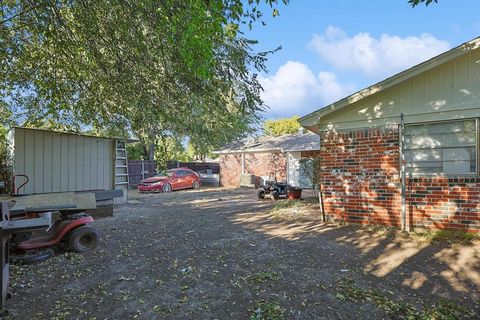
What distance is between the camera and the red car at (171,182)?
700 inches

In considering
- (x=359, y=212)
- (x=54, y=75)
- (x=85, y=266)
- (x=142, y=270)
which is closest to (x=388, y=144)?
(x=359, y=212)

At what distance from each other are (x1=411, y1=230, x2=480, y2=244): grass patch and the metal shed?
9.31 m

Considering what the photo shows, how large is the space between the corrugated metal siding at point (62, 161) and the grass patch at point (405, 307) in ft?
29.0

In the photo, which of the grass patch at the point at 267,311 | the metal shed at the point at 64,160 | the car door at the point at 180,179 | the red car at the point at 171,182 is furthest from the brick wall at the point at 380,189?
the car door at the point at 180,179

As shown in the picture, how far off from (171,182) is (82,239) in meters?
12.7

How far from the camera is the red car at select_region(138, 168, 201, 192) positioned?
17.8m

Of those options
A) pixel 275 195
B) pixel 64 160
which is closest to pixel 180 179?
pixel 275 195

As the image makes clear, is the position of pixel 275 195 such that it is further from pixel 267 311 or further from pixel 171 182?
pixel 267 311

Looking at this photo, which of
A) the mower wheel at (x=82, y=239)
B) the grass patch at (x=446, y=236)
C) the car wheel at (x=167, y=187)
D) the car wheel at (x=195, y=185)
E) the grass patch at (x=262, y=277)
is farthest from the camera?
the car wheel at (x=195, y=185)

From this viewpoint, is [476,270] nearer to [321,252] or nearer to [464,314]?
[464,314]

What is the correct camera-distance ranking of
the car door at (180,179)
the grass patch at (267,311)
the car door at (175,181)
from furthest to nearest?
the car door at (180,179) → the car door at (175,181) → the grass patch at (267,311)

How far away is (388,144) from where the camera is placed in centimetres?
691

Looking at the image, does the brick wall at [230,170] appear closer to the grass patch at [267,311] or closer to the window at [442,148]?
the window at [442,148]

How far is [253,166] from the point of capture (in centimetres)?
2127
